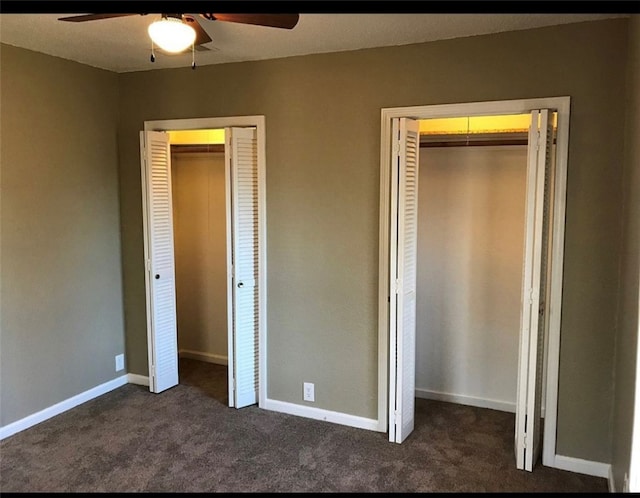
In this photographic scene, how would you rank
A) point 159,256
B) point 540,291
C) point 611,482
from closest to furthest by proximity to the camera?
point 611,482 → point 540,291 → point 159,256

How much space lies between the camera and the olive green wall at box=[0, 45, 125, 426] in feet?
11.0

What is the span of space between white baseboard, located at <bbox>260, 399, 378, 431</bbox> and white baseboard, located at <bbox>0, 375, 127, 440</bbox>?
4.27 feet

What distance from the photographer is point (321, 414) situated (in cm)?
365

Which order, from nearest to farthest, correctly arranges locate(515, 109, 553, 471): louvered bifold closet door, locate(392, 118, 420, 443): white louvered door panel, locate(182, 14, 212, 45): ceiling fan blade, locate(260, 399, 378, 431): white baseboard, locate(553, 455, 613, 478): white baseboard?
1. locate(182, 14, 212, 45): ceiling fan blade
2. locate(515, 109, 553, 471): louvered bifold closet door
3. locate(553, 455, 613, 478): white baseboard
4. locate(392, 118, 420, 443): white louvered door panel
5. locate(260, 399, 378, 431): white baseboard

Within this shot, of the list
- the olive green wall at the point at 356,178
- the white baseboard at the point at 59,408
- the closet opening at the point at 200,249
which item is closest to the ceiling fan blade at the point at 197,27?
the olive green wall at the point at 356,178

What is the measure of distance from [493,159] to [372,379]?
1.72m

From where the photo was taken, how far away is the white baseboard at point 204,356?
4852 millimetres

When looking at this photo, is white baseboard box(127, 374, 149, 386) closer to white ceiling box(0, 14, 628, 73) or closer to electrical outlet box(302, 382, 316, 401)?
electrical outlet box(302, 382, 316, 401)

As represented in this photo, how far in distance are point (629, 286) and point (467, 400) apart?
1822 mm

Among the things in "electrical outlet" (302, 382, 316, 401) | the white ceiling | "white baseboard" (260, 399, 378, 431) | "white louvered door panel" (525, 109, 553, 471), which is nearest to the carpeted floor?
"white baseboard" (260, 399, 378, 431)

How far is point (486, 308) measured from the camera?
151 inches

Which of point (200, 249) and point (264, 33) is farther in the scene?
point (200, 249)

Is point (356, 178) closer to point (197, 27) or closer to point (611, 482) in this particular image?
point (197, 27)

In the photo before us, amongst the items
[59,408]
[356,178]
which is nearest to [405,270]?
[356,178]
